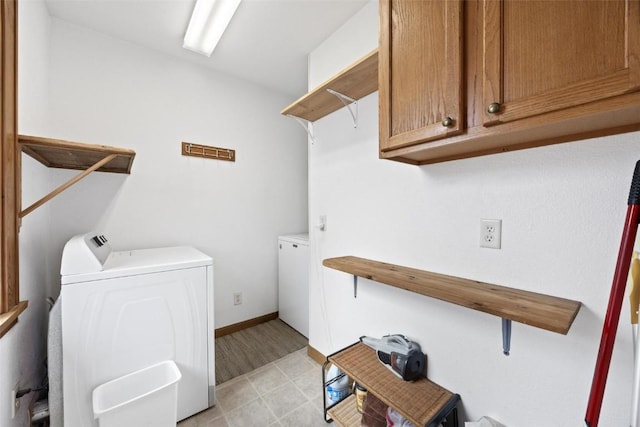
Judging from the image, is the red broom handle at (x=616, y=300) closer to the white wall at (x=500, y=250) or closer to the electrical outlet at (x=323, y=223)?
the white wall at (x=500, y=250)

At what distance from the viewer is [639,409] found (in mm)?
597

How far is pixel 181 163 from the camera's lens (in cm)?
227

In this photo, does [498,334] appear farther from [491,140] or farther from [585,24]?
[585,24]

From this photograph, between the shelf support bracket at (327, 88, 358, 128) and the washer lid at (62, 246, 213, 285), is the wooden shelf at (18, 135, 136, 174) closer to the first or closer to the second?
the washer lid at (62, 246, 213, 285)

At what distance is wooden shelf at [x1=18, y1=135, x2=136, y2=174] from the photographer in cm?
119

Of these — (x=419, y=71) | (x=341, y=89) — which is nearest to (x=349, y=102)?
(x=341, y=89)

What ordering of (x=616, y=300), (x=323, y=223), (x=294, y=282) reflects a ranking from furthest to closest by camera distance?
(x=294, y=282), (x=323, y=223), (x=616, y=300)

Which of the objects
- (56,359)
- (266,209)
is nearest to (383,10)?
(266,209)

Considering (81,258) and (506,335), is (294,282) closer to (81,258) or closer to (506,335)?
(81,258)

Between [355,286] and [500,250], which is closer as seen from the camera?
[500,250]

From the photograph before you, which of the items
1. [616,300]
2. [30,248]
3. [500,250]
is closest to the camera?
[616,300]

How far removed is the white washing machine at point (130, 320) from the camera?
1.25 meters

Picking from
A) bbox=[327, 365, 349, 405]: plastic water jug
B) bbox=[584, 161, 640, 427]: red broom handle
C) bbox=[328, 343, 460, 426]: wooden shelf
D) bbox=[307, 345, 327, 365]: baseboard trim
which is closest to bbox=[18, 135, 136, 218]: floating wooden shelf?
bbox=[328, 343, 460, 426]: wooden shelf

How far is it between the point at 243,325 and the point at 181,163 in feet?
5.69
